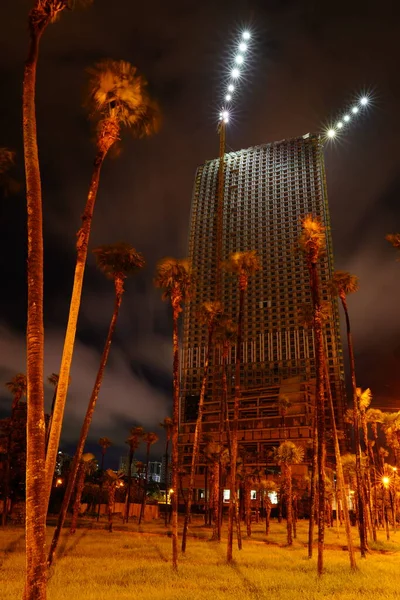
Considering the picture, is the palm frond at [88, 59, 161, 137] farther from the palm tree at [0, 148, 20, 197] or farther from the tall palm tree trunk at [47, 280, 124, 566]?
the tall palm tree trunk at [47, 280, 124, 566]

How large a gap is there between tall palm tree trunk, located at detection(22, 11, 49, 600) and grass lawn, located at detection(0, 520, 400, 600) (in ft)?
26.8

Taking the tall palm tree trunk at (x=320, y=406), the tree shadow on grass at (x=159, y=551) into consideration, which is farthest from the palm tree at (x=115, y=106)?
the tree shadow on grass at (x=159, y=551)

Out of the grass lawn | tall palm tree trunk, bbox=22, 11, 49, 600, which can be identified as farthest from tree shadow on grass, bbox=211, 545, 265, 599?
tall palm tree trunk, bbox=22, 11, 49, 600

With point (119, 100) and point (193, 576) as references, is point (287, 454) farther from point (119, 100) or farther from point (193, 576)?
point (119, 100)

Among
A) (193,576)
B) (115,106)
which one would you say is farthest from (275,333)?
(115,106)

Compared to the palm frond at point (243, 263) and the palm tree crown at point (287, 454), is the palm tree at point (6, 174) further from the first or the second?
the palm tree crown at point (287, 454)

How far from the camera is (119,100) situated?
20281 mm

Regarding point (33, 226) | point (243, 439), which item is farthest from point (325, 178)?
point (33, 226)

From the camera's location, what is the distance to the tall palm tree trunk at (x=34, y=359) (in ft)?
30.6

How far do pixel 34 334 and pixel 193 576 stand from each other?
17.0m

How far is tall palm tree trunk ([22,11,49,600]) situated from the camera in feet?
30.6

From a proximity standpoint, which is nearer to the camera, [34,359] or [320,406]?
[34,359]

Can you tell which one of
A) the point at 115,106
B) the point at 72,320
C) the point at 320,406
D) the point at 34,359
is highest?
the point at 115,106

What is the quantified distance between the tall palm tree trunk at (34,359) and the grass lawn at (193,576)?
8.16 m
